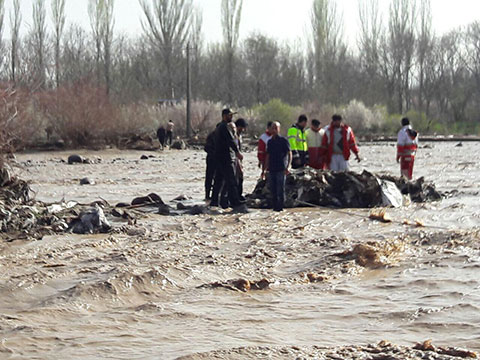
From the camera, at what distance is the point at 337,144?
1496 centimetres

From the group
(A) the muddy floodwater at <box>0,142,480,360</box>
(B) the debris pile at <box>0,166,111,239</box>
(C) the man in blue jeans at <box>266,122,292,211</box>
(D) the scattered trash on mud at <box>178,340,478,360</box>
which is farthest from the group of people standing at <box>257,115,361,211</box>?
(D) the scattered trash on mud at <box>178,340,478,360</box>

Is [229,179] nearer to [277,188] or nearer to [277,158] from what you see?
[277,188]

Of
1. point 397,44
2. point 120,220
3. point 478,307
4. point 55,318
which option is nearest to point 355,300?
point 478,307

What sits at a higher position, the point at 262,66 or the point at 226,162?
the point at 262,66

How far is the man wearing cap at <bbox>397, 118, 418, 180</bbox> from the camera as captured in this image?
1716 cm

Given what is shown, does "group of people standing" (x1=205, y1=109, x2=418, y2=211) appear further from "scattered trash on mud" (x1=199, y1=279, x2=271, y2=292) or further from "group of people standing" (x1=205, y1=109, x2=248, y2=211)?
"scattered trash on mud" (x1=199, y1=279, x2=271, y2=292)

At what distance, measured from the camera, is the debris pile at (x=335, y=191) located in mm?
14672

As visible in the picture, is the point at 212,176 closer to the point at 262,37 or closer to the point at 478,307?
the point at 478,307

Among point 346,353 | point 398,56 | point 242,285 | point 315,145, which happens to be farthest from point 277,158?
point 398,56

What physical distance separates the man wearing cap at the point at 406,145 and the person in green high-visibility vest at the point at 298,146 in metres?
2.62

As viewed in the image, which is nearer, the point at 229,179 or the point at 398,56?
the point at 229,179

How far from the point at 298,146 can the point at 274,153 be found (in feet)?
7.12

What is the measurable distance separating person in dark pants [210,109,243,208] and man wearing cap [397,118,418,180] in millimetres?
4774

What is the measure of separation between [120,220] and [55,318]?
5.84m
